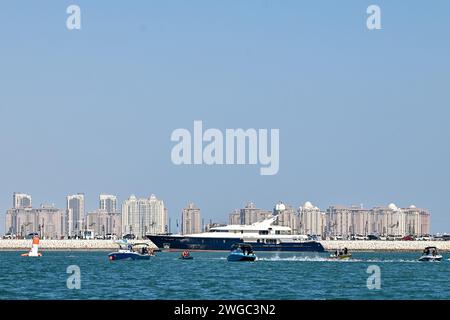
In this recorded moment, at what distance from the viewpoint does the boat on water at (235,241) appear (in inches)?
7013

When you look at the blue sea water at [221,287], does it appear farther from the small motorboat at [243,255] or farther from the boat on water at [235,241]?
the boat on water at [235,241]

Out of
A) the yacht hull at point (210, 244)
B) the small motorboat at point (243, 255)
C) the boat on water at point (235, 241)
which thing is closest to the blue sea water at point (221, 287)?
the small motorboat at point (243, 255)

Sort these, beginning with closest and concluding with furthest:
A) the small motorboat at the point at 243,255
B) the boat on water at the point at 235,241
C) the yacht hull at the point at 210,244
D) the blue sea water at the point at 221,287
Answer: the blue sea water at the point at 221,287 < the small motorboat at the point at 243,255 < the yacht hull at the point at 210,244 < the boat on water at the point at 235,241

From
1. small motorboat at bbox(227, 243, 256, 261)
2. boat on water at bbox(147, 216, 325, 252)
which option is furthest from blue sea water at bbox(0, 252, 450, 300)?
boat on water at bbox(147, 216, 325, 252)

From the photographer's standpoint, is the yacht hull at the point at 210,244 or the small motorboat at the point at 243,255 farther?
the yacht hull at the point at 210,244

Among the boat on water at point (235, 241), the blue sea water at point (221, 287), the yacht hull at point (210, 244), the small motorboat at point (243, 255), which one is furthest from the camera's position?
the boat on water at point (235, 241)

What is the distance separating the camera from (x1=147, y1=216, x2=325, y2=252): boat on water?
178 metres

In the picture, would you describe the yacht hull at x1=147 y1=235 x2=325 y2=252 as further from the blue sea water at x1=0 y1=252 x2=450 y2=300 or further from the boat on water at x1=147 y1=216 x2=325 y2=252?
the blue sea water at x1=0 y1=252 x2=450 y2=300

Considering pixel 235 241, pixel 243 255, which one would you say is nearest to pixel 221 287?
pixel 243 255
